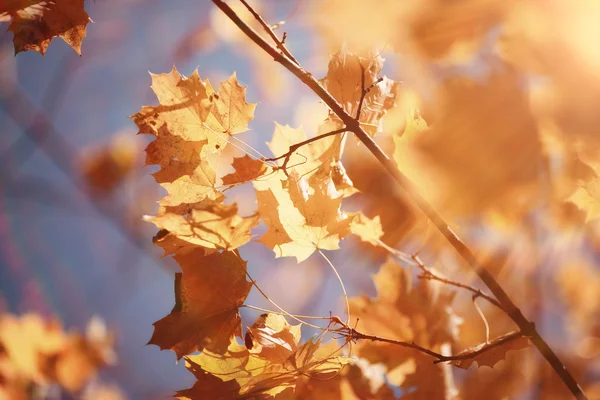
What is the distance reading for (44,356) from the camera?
6.76 feet

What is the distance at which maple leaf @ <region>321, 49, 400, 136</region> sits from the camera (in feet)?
2.49

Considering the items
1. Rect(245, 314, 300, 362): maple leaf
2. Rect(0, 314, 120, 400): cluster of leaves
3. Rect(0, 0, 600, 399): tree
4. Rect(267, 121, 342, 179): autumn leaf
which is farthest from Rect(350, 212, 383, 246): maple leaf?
Rect(0, 314, 120, 400): cluster of leaves

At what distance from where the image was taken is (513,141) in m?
0.55

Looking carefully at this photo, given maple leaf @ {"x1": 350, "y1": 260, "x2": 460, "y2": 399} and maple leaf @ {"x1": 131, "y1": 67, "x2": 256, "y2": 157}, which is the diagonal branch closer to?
maple leaf @ {"x1": 131, "y1": 67, "x2": 256, "y2": 157}

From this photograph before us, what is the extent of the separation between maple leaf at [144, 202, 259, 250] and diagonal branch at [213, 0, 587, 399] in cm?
21

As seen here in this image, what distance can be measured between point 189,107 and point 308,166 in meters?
0.24

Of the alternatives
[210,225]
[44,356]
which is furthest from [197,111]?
[44,356]

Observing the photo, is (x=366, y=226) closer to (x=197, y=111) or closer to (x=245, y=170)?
(x=245, y=170)

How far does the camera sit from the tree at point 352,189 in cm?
56

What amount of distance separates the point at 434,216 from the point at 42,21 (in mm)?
772

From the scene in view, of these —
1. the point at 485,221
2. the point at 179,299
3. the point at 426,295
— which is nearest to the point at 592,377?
the point at 485,221

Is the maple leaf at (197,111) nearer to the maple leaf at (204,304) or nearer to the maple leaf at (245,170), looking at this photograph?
the maple leaf at (245,170)

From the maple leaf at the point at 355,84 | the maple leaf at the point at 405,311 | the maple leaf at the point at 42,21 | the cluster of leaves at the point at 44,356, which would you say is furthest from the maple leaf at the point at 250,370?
the cluster of leaves at the point at 44,356

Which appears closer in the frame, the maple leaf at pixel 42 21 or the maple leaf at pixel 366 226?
the maple leaf at pixel 42 21
